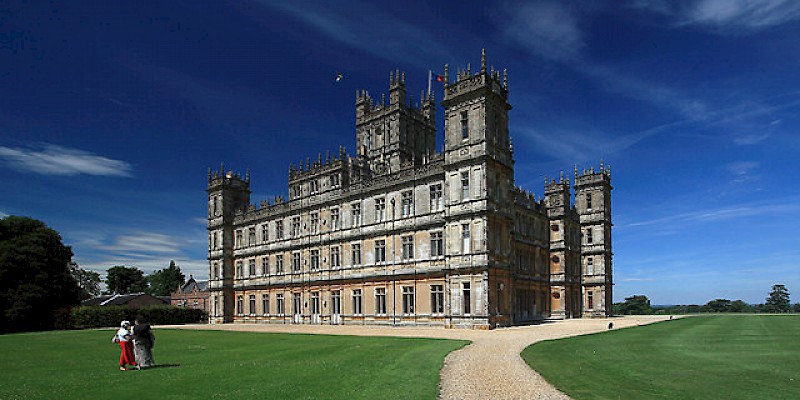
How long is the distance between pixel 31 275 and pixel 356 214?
32172mm

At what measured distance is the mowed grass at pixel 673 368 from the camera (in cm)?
1077

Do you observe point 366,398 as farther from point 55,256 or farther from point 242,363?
point 55,256

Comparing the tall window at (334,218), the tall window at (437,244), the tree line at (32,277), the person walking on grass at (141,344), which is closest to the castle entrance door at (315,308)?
the tall window at (334,218)

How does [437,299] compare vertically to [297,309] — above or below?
above

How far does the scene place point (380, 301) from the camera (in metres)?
42.1

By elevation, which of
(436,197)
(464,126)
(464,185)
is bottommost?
(436,197)

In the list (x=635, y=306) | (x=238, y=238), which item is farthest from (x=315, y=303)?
(x=635, y=306)

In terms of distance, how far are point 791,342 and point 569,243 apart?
117 feet

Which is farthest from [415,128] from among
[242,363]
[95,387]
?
[95,387]

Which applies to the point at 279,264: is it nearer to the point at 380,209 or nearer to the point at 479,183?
the point at 380,209

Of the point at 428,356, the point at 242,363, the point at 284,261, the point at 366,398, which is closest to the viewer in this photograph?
the point at 366,398

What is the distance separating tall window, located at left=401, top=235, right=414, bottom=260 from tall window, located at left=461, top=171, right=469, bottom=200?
640cm

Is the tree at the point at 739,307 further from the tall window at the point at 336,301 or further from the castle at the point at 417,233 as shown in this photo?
the tall window at the point at 336,301

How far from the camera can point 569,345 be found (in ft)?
67.3
